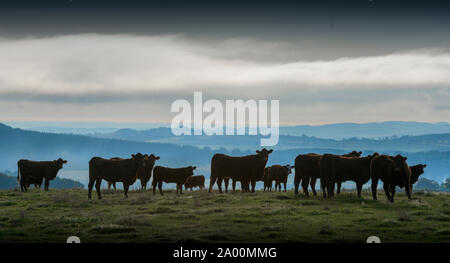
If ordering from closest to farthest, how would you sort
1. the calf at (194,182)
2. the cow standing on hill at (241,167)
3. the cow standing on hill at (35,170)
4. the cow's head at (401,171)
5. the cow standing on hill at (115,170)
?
1. the cow's head at (401,171)
2. the cow standing on hill at (115,170)
3. the cow standing on hill at (241,167)
4. the cow standing on hill at (35,170)
5. the calf at (194,182)

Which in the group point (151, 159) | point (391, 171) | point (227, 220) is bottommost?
point (227, 220)

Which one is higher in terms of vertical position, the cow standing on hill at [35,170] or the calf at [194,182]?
the cow standing on hill at [35,170]

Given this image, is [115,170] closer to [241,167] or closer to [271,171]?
[241,167]

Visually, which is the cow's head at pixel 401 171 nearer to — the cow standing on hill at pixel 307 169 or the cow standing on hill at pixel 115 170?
the cow standing on hill at pixel 307 169

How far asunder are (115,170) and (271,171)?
12467mm

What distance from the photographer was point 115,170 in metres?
24.5

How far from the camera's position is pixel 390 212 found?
18625mm

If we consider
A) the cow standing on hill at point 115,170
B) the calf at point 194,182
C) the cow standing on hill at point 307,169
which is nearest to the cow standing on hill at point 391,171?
the cow standing on hill at point 307,169

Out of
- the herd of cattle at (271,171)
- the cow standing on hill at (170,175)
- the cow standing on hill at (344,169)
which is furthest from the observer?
the cow standing on hill at (170,175)

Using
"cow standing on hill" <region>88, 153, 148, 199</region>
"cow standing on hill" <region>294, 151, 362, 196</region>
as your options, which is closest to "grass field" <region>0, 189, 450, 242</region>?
"cow standing on hill" <region>88, 153, 148, 199</region>

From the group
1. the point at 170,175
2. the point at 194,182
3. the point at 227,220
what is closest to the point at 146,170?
the point at 170,175

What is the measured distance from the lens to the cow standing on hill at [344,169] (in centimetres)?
2302

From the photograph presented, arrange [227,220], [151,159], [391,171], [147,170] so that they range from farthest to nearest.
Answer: [147,170]
[151,159]
[391,171]
[227,220]
